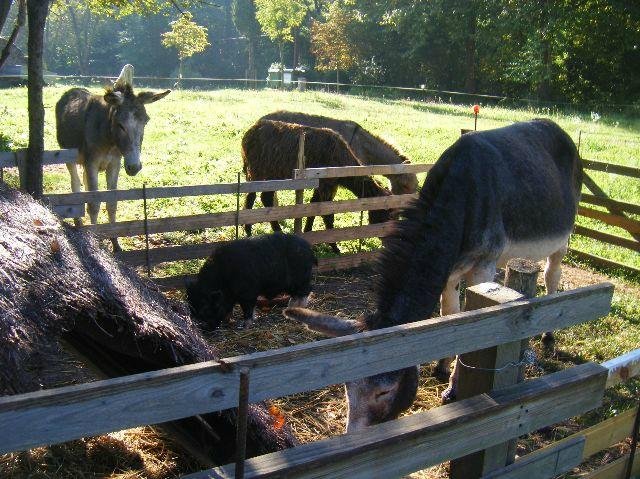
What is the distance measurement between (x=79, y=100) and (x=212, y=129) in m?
10.4

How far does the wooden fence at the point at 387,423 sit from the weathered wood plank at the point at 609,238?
253 inches

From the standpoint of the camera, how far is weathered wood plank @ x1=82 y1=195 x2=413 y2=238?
22.3 feet

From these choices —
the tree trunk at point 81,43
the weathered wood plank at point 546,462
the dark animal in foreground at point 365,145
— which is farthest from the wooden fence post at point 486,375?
the tree trunk at point 81,43

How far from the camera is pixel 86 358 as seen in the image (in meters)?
3.64

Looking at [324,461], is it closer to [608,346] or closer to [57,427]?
[57,427]

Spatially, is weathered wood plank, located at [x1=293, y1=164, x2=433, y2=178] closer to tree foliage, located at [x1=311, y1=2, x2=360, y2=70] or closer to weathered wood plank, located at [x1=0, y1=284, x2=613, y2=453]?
weathered wood plank, located at [x1=0, y1=284, x2=613, y2=453]

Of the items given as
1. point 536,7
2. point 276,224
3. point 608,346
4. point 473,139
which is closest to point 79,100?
point 276,224

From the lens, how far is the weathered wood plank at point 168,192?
634cm

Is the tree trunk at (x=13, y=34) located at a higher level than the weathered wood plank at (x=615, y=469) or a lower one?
higher

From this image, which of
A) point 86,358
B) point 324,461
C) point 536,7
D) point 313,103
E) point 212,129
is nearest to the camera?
point 324,461

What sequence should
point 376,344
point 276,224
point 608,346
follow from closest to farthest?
point 376,344
point 608,346
point 276,224

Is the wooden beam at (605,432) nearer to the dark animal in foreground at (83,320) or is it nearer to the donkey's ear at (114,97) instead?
the dark animal in foreground at (83,320)

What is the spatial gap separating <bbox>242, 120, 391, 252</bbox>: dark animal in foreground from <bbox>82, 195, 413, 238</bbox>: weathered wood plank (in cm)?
59

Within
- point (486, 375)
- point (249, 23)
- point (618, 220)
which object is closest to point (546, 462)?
point (486, 375)
